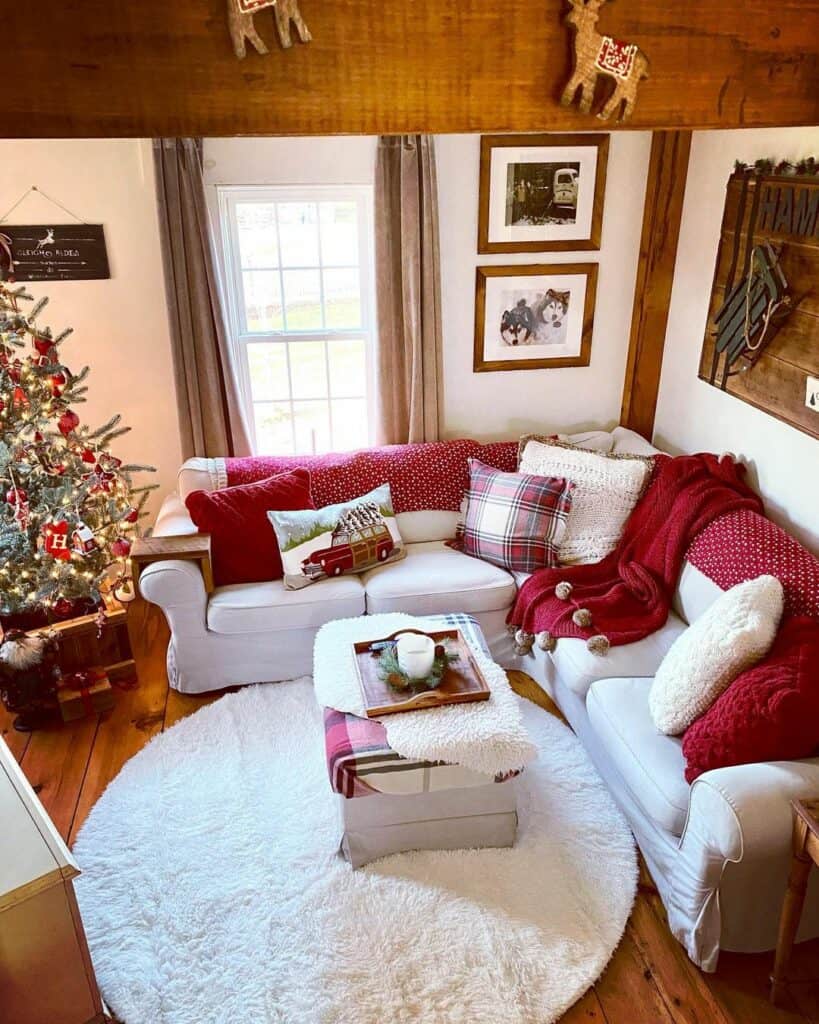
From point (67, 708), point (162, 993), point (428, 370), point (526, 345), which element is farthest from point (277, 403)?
point (162, 993)

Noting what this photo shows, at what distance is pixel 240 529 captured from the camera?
347cm

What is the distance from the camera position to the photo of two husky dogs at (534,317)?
4.02 metres

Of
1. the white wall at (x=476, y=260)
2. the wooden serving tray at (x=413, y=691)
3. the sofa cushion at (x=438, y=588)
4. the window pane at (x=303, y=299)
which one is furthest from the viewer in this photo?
the window pane at (x=303, y=299)

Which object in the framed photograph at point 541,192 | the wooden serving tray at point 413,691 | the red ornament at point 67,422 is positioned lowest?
the wooden serving tray at point 413,691

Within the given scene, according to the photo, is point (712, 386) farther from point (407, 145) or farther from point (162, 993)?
point (162, 993)

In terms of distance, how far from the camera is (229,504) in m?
3.50

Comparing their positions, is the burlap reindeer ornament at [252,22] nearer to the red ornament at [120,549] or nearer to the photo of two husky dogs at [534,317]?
the red ornament at [120,549]

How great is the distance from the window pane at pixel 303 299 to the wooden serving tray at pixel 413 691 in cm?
179

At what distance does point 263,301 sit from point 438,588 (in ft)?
5.41

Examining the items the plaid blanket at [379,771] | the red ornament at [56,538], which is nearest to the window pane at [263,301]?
the red ornament at [56,538]

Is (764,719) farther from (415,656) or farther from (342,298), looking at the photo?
(342,298)

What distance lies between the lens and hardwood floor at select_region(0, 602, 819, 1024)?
2.20 meters

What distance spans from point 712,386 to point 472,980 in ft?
8.76

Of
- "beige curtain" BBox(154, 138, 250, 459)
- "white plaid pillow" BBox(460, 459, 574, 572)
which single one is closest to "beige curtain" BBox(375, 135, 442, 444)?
"white plaid pillow" BBox(460, 459, 574, 572)
